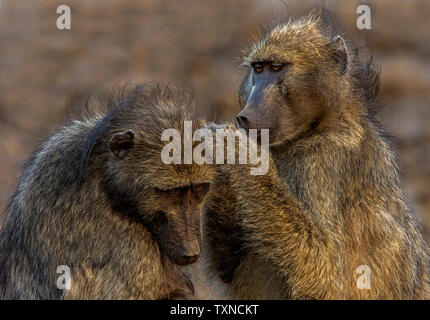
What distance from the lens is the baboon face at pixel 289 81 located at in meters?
5.26

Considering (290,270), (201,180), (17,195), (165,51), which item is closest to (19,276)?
(17,195)

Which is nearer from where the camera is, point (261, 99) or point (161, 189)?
point (161, 189)

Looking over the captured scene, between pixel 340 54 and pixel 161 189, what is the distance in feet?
5.73

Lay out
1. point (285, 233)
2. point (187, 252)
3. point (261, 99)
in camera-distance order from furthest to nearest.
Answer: point (261, 99) < point (285, 233) < point (187, 252)

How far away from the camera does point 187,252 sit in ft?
14.4

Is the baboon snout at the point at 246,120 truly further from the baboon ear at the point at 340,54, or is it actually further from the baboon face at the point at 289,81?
the baboon ear at the point at 340,54

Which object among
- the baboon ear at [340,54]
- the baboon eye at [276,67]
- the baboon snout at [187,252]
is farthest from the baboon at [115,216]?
the baboon ear at [340,54]

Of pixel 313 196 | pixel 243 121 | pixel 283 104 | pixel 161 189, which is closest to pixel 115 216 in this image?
pixel 161 189

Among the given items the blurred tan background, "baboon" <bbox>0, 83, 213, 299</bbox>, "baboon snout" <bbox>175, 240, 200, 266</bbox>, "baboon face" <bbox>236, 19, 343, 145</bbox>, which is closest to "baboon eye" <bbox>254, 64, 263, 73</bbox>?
"baboon face" <bbox>236, 19, 343, 145</bbox>

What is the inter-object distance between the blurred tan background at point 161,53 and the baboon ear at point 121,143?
8.89 metres

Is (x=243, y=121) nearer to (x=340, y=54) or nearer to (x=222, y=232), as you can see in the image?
(x=222, y=232)

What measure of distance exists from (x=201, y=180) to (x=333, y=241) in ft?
3.59

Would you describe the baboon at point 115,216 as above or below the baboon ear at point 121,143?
below

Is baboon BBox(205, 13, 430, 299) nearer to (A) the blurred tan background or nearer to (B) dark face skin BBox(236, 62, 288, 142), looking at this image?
(B) dark face skin BBox(236, 62, 288, 142)
